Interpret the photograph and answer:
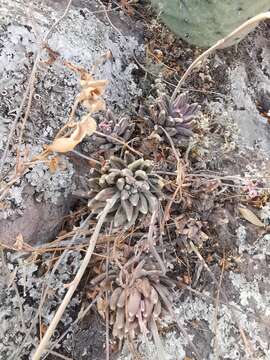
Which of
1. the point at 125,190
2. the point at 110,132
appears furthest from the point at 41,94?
the point at 125,190

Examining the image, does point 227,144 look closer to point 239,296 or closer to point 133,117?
point 133,117

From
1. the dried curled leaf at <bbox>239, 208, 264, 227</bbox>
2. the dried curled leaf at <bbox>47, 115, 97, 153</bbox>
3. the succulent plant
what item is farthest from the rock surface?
the dried curled leaf at <bbox>239, 208, 264, 227</bbox>

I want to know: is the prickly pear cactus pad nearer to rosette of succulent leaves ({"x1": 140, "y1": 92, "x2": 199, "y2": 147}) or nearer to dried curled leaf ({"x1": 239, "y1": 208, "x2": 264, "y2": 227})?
rosette of succulent leaves ({"x1": 140, "y1": 92, "x2": 199, "y2": 147})

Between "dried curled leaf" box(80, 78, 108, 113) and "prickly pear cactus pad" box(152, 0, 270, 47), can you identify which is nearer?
"dried curled leaf" box(80, 78, 108, 113)

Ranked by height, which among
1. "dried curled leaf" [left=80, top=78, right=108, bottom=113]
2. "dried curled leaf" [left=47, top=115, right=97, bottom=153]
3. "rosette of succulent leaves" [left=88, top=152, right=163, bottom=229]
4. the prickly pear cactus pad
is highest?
the prickly pear cactus pad

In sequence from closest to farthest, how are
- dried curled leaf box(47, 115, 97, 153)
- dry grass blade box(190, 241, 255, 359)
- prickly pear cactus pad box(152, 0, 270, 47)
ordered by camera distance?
dried curled leaf box(47, 115, 97, 153) → dry grass blade box(190, 241, 255, 359) → prickly pear cactus pad box(152, 0, 270, 47)

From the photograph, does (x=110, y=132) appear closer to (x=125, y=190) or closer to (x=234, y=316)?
(x=125, y=190)
